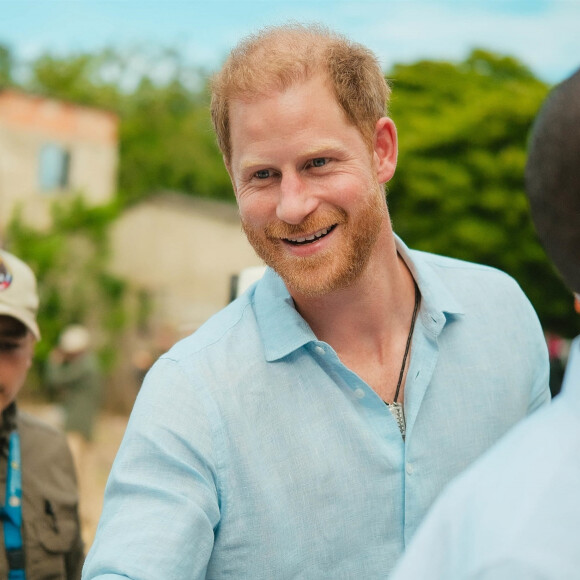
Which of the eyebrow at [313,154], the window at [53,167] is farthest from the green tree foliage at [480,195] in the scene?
the eyebrow at [313,154]

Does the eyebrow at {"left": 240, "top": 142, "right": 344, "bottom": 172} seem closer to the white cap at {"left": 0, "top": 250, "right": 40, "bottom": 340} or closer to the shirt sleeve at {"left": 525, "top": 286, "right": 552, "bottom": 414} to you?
the shirt sleeve at {"left": 525, "top": 286, "right": 552, "bottom": 414}

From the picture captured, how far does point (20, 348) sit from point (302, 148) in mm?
1458

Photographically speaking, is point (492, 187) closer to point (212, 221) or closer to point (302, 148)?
point (212, 221)

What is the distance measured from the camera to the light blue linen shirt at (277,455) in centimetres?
174

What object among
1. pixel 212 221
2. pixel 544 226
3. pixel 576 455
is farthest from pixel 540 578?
pixel 212 221

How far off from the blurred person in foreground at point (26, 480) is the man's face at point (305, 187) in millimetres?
1174

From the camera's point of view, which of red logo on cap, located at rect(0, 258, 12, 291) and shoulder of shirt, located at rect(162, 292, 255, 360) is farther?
red logo on cap, located at rect(0, 258, 12, 291)

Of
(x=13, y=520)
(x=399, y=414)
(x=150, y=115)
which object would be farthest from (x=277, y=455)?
(x=150, y=115)

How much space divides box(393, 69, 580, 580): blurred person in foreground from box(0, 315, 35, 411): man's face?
6.95 feet

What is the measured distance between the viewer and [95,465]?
424 inches

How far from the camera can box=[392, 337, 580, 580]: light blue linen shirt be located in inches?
34.6

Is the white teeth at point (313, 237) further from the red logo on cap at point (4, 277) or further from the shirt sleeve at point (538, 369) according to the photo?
the red logo on cap at point (4, 277)

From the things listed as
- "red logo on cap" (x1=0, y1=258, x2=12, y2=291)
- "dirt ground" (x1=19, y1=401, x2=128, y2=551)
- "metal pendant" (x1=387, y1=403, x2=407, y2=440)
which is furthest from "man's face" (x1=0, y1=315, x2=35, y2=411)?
"metal pendant" (x1=387, y1=403, x2=407, y2=440)

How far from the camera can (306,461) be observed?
6.14 ft
